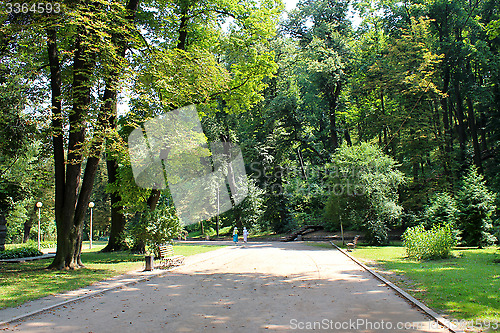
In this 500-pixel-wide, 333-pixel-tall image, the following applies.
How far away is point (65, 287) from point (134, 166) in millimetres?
8773

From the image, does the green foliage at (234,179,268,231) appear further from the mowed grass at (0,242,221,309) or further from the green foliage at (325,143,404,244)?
the mowed grass at (0,242,221,309)

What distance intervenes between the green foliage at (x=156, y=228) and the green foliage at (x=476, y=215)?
16.9m

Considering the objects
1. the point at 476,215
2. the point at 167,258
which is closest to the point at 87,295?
the point at 167,258

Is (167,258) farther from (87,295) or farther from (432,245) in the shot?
(432,245)

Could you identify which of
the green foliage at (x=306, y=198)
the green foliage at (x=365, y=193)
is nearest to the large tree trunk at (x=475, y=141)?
the green foliage at (x=365, y=193)

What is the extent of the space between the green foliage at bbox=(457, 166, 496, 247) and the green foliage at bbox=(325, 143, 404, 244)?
151 inches

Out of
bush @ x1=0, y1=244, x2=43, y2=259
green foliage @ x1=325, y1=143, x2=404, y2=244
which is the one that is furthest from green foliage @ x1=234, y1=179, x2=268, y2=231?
bush @ x1=0, y1=244, x2=43, y2=259

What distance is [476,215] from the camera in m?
21.8

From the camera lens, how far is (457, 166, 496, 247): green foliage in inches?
849

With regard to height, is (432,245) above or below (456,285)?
above

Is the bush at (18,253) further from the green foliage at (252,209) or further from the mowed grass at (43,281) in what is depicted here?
the green foliage at (252,209)

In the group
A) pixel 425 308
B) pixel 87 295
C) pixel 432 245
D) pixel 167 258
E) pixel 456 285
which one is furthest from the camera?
pixel 432 245

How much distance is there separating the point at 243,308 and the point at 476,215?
1986cm

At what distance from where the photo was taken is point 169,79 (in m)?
14.4
